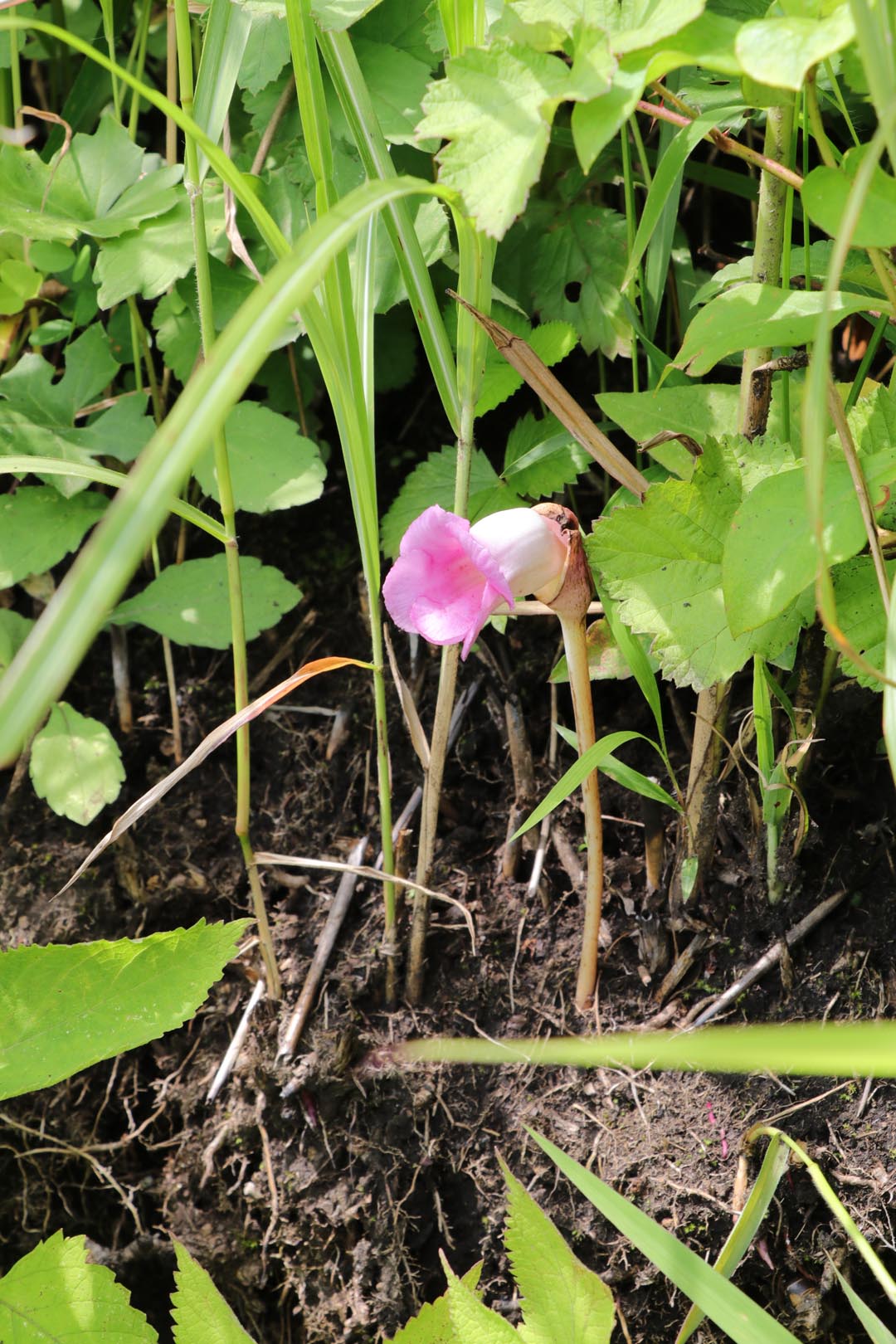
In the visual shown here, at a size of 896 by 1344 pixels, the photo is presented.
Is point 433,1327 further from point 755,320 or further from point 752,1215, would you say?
point 755,320

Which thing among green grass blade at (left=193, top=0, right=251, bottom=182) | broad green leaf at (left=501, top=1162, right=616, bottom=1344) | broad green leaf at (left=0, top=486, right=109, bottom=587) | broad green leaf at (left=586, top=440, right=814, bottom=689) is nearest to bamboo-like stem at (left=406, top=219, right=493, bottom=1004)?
broad green leaf at (left=586, top=440, right=814, bottom=689)

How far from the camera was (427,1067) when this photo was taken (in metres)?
1.18

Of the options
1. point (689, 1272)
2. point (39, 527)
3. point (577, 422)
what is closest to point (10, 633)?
point (39, 527)

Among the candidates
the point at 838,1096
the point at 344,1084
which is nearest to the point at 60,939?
the point at 344,1084

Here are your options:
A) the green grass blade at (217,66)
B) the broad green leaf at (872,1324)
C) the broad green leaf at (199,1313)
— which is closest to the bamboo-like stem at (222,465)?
the green grass blade at (217,66)

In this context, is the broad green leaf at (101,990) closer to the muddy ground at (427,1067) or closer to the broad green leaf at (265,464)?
the muddy ground at (427,1067)

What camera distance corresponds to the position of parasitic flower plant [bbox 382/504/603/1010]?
0.88 meters

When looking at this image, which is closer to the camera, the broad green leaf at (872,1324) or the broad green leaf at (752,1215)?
the broad green leaf at (872,1324)

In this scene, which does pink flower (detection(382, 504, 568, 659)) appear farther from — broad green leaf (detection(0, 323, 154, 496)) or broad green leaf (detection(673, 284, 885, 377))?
broad green leaf (detection(0, 323, 154, 496))

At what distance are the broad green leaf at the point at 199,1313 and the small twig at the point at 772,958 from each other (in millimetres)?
521

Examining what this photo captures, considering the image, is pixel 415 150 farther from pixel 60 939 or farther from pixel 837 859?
pixel 60 939

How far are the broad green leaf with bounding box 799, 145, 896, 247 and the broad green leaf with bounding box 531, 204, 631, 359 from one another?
507 millimetres

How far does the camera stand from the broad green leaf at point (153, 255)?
124 centimetres

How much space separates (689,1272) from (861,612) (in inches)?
20.9
